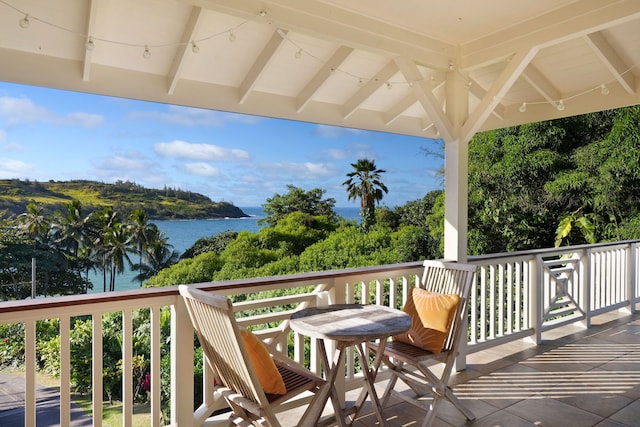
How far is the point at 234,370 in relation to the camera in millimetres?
2230

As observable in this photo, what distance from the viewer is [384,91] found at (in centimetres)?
446

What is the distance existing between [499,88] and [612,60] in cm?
105

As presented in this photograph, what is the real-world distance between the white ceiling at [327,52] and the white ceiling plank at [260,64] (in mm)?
11

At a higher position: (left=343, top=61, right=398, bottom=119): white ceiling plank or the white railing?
(left=343, top=61, right=398, bottom=119): white ceiling plank

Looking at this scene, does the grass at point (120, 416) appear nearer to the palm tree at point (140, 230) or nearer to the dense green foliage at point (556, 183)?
the dense green foliage at point (556, 183)

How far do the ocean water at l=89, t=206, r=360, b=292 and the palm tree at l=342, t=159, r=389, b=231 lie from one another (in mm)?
526

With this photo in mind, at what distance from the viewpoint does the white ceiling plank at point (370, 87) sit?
4043mm

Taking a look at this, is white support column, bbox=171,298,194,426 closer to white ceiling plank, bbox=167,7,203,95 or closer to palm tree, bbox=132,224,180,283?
white ceiling plank, bbox=167,7,203,95

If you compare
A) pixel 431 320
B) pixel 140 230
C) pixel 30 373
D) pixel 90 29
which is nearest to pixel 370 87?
pixel 431 320

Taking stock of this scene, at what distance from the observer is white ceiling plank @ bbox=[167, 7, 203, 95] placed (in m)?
2.93

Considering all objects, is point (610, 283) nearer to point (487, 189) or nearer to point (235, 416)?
point (235, 416)

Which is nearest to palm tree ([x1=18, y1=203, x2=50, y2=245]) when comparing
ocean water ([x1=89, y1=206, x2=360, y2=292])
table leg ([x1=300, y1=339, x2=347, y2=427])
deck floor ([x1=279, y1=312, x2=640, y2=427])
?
ocean water ([x1=89, y1=206, x2=360, y2=292])

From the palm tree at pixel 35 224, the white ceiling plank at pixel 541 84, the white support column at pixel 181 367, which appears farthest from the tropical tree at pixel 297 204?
the white support column at pixel 181 367

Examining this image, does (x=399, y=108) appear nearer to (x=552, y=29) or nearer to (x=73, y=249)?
(x=552, y=29)
